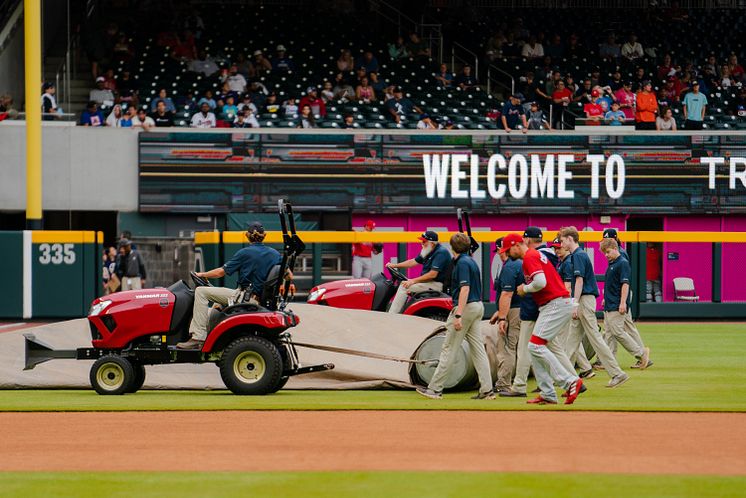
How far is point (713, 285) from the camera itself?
29391 millimetres

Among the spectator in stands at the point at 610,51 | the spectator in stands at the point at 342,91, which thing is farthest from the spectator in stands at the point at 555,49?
the spectator in stands at the point at 342,91

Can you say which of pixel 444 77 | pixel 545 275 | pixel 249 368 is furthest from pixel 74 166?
pixel 545 275

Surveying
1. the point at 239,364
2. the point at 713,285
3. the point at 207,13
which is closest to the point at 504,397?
the point at 239,364

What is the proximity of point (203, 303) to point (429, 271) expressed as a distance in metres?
4.60

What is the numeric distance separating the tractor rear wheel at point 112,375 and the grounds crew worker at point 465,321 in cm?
348

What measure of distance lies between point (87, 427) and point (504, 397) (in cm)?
497

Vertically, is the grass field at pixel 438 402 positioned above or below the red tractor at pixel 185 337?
below

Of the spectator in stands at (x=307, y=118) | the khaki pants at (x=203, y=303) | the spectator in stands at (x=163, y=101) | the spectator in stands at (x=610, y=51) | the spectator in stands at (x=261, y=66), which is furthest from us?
the spectator in stands at (x=610, y=51)

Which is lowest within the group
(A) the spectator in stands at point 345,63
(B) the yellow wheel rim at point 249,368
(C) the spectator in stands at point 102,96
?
(B) the yellow wheel rim at point 249,368

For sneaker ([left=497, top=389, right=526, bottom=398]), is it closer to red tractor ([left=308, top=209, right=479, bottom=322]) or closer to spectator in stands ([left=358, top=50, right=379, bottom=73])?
red tractor ([left=308, top=209, right=479, bottom=322])

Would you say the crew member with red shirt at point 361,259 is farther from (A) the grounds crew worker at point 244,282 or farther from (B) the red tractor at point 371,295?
(A) the grounds crew worker at point 244,282

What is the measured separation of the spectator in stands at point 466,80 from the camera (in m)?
33.6

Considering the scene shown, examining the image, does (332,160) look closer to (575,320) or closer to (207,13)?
(207,13)

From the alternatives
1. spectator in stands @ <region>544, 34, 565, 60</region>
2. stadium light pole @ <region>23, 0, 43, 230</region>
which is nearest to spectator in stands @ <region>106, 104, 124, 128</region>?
stadium light pole @ <region>23, 0, 43, 230</region>
